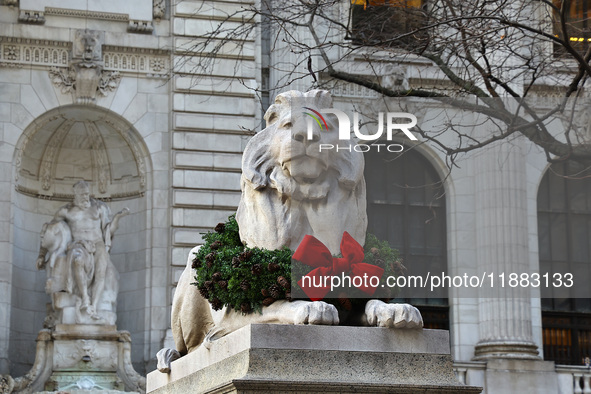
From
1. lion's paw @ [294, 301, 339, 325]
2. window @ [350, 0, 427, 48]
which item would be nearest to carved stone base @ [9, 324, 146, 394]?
window @ [350, 0, 427, 48]

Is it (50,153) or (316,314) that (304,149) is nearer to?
(316,314)

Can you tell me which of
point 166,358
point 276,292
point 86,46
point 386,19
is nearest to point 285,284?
point 276,292

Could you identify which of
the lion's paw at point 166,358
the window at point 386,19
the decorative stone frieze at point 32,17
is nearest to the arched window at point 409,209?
the window at point 386,19

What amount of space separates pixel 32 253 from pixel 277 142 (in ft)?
57.7

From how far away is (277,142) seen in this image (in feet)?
33.1

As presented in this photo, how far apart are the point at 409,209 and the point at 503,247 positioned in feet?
8.02

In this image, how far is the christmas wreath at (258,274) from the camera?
9.52 meters

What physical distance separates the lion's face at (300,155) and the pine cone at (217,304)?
973 millimetres

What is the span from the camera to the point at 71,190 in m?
27.2

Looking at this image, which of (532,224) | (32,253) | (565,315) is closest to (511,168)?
(532,224)

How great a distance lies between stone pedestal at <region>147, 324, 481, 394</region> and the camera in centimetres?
884

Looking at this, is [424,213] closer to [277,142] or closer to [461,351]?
[461,351]

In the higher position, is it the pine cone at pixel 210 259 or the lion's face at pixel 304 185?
the lion's face at pixel 304 185

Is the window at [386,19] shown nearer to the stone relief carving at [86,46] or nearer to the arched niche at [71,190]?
the stone relief carving at [86,46]
